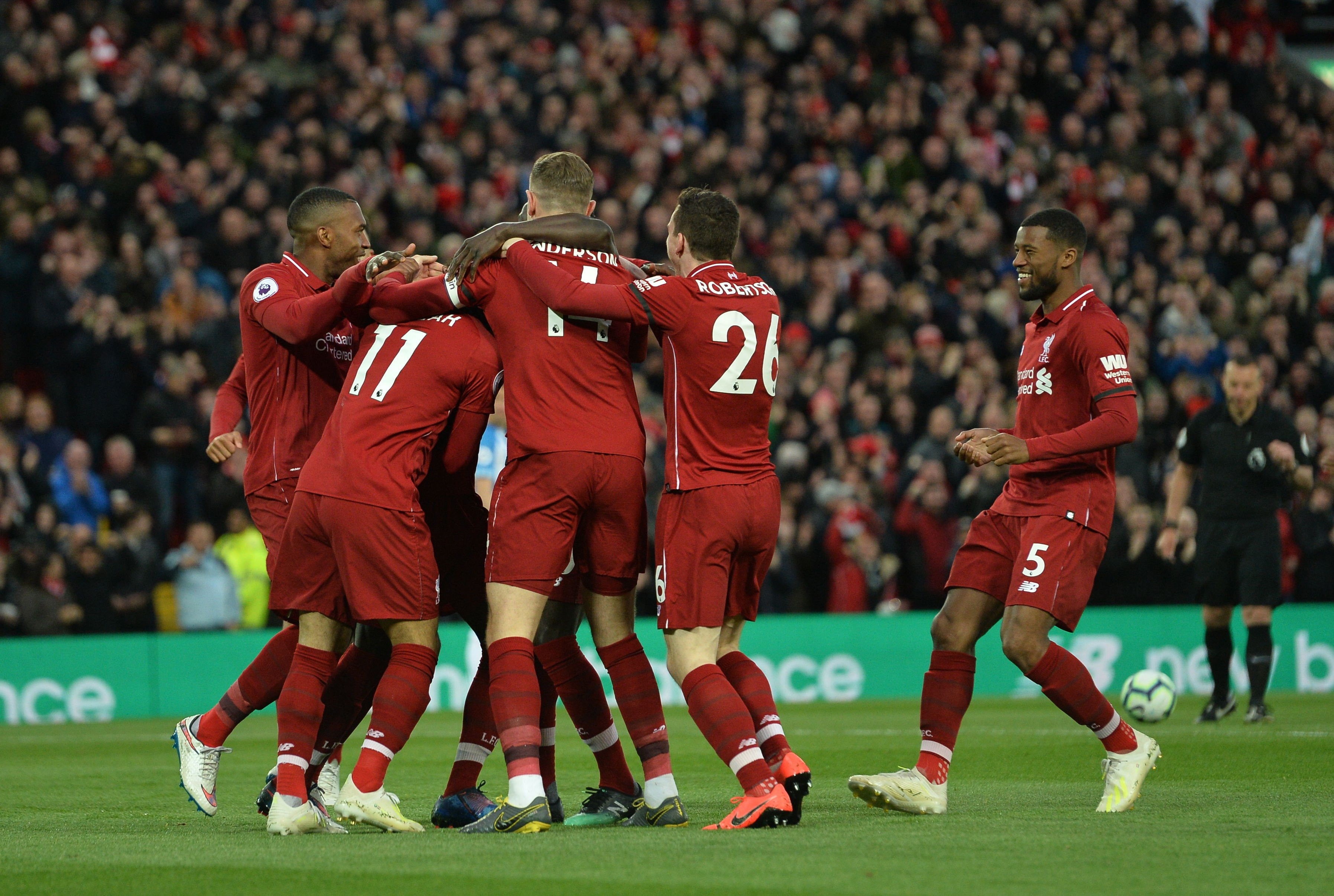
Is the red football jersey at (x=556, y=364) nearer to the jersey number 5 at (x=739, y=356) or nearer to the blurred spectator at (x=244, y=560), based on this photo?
the jersey number 5 at (x=739, y=356)

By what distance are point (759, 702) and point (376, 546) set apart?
1.74 m

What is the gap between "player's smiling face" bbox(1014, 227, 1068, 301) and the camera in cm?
730

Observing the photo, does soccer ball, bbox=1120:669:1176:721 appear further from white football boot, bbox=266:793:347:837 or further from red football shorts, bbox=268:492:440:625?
white football boot, bbox=266:793:347:837

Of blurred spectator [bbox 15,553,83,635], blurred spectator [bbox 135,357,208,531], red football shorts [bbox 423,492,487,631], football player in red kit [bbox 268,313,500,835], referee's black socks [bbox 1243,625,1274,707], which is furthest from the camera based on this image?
blurred spectator [bbox 135,357,208,531]

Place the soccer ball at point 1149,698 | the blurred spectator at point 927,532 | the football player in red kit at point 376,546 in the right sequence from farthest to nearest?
the blurred spectator at point 927,532 → the soccer ball at point 1149,698 → the football player in red kit at point 376,546

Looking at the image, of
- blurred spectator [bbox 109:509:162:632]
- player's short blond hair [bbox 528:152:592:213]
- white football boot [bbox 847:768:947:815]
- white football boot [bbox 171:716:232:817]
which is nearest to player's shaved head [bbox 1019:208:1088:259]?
player's short blond hair [bbox 528:152:592:213]

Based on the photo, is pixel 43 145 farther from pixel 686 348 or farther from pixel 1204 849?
pixel 1204 849

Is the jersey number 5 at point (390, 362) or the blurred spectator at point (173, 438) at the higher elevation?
the jersey number 5 at point (390, 362)

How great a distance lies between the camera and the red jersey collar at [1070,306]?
7.21 meters

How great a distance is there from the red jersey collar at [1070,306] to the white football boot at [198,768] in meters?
4.06

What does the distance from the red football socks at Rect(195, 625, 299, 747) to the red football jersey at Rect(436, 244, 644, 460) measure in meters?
1.48

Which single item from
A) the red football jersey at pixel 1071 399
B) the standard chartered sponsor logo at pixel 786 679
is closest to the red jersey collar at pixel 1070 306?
the red football jersey at pixel 1071 399

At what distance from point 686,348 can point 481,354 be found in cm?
85

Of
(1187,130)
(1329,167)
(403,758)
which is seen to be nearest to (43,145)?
(403,758)
